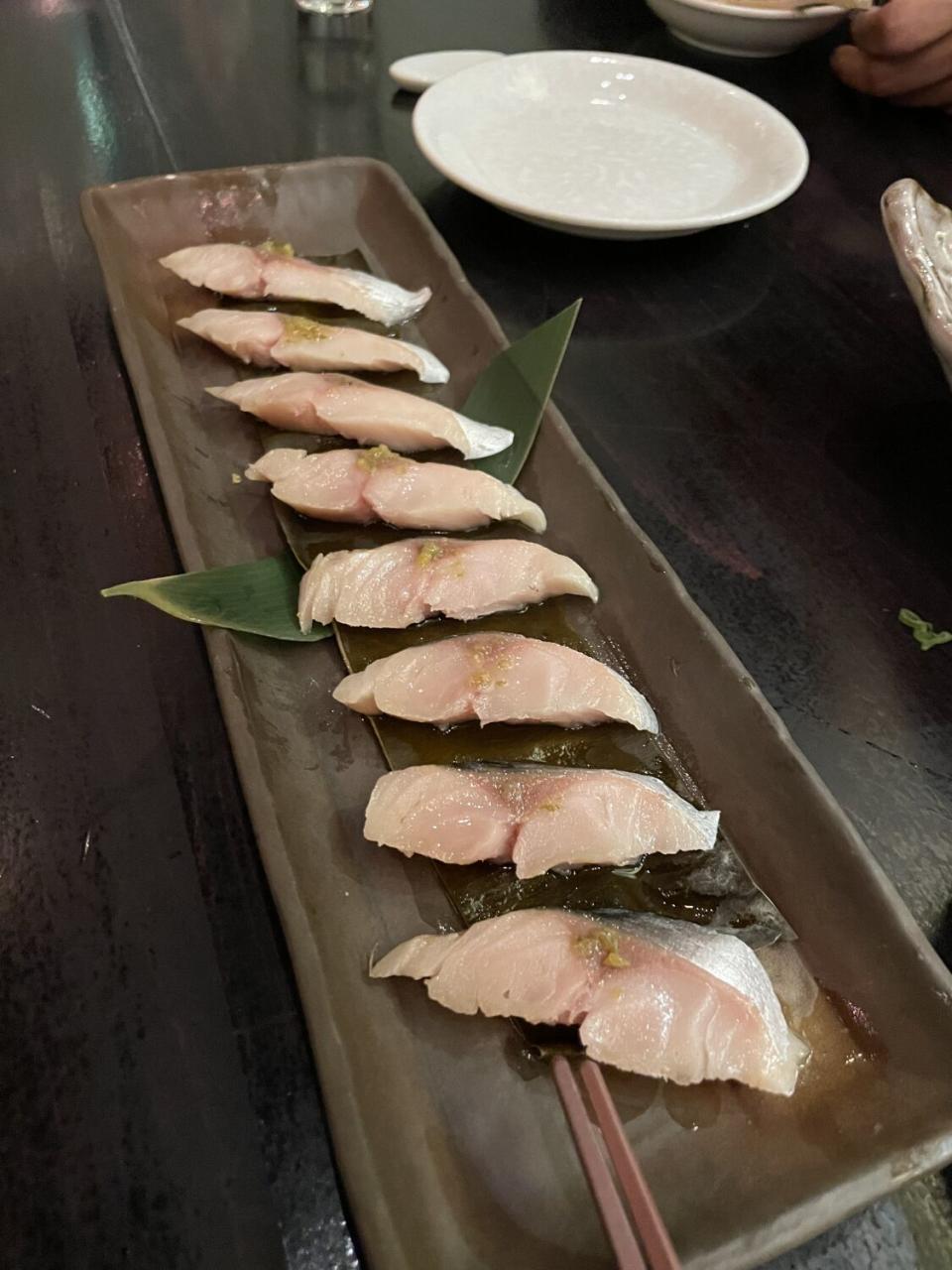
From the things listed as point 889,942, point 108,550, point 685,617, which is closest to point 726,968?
point 889,942

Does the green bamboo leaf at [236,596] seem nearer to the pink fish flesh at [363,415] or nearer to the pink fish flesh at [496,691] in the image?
the pink fish flesh at [496,691]

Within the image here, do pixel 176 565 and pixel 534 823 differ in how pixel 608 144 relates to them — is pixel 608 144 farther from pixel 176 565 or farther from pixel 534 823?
pixel 534 823

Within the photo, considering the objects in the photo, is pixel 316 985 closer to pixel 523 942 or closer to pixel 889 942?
pixel 523 942

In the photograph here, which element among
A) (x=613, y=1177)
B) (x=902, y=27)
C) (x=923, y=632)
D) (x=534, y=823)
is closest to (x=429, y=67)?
(x=902, y=27)

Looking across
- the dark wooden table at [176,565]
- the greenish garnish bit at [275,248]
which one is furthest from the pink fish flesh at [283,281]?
the dark wooden table at [176,565]

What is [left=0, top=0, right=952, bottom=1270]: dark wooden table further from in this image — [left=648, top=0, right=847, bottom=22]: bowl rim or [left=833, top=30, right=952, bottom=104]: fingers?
[left=648, top=0, right=847, bottom=22]: bowl rim

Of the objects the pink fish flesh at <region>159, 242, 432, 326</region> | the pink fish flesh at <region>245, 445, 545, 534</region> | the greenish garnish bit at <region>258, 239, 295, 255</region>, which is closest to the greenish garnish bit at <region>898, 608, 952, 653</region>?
the pink fish flesh at <region>245, 445, 545, 534</region>
